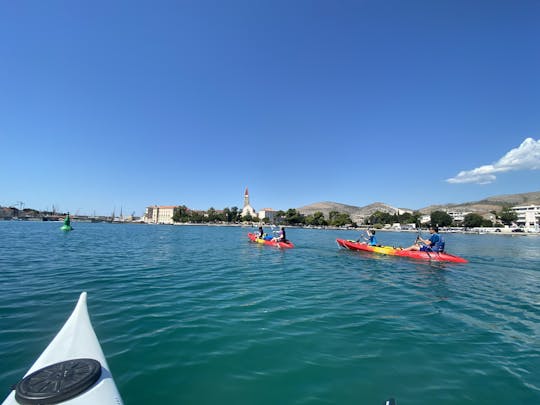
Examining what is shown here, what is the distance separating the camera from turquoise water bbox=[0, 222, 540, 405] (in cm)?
422

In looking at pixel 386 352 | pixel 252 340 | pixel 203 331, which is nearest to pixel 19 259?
pixel 203 331

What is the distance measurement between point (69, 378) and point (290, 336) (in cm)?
423

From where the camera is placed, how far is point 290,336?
20.0 ft

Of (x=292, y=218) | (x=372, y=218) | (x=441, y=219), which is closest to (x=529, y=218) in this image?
(x=441, y=219)

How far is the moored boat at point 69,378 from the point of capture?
2773 mm

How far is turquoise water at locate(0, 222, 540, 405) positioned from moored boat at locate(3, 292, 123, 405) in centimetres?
89

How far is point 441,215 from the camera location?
154 metres

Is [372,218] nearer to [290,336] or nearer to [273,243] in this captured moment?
[273,243]

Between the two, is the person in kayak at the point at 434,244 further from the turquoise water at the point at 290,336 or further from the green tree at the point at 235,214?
the green tree at the point at 235,214

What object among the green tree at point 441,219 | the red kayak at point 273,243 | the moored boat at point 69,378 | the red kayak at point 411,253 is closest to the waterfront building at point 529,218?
the green tree at point 441,219

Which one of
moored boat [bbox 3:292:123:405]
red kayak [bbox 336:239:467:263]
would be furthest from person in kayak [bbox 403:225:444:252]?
moored boat [bbox 3:292:123:405]

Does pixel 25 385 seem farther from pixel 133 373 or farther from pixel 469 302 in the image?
pixel 469 302

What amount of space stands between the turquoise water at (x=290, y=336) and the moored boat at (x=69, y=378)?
888 mm

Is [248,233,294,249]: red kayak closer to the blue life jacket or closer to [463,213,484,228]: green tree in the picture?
the blue life jacket
